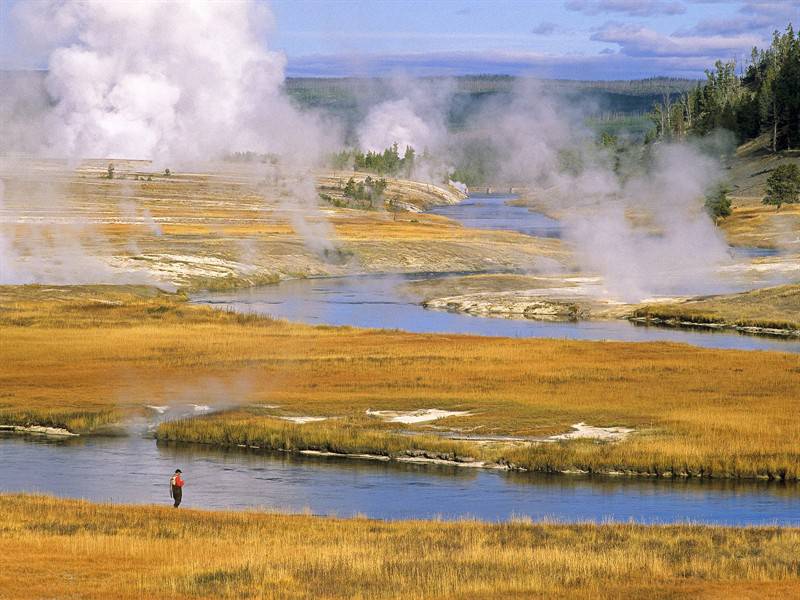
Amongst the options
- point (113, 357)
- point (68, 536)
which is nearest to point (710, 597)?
point (68, 536)

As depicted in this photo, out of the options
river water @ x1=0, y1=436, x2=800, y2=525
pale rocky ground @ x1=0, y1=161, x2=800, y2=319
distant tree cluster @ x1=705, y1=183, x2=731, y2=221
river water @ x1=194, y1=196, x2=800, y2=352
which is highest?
distant tree cluster @ x1=705, y1=183, x2=731, y2=221

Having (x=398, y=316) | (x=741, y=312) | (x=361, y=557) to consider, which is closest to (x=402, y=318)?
(x=398, y=316)

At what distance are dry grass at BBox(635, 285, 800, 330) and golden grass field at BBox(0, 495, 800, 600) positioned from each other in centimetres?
4875

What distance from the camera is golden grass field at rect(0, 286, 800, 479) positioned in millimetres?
38375

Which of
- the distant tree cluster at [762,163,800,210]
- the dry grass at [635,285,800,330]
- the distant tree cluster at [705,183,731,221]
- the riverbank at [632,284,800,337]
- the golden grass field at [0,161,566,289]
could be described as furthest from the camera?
the distant tree cluster at [762,163,800,210]

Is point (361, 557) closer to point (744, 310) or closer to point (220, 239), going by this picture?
point (744, 310)

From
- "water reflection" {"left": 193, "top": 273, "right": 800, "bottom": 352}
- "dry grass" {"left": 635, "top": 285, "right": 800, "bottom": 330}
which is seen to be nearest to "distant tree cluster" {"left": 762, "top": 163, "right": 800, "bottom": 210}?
"water reflection" {"left": 193, "top": 273, "right": 800, "bottom": 352}

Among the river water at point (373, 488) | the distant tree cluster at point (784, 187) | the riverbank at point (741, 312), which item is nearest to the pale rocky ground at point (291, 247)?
the distant tree cluster at point (784, 187)

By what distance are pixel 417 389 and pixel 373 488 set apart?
11837 millimetres

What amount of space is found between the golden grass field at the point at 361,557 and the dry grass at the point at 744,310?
48.8 meters

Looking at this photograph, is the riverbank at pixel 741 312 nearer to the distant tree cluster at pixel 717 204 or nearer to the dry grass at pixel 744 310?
the dry grass at pixel 744 310

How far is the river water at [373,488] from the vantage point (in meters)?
32.8

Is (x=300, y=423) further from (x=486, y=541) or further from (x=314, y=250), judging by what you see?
(x=314, y=250)

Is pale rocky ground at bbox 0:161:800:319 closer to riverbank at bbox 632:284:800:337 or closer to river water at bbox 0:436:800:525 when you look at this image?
riverbank at bbox 632:284:800:337
